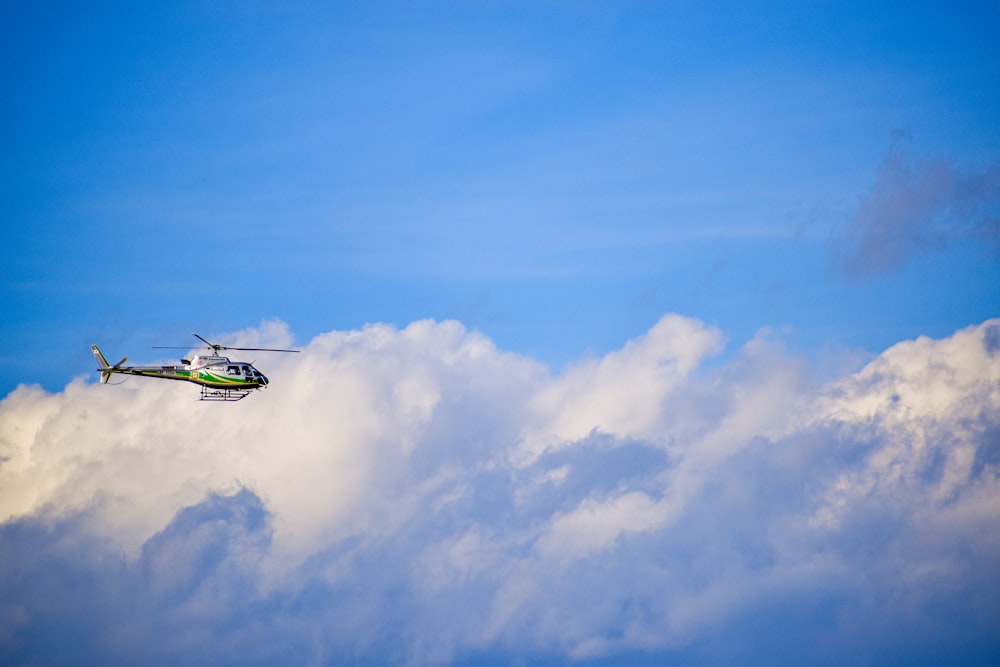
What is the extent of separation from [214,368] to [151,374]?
12.2m

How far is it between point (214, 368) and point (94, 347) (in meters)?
25.2

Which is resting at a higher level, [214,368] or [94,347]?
[94,347]

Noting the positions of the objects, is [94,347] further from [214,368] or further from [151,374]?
[214,368]

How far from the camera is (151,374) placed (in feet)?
527

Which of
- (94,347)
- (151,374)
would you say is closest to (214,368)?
(151,374)

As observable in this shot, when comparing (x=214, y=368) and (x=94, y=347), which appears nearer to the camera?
(x=214, y=368)

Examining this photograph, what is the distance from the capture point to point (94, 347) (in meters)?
168

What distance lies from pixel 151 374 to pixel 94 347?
13.4 m

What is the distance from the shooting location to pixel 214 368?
154750 mm
